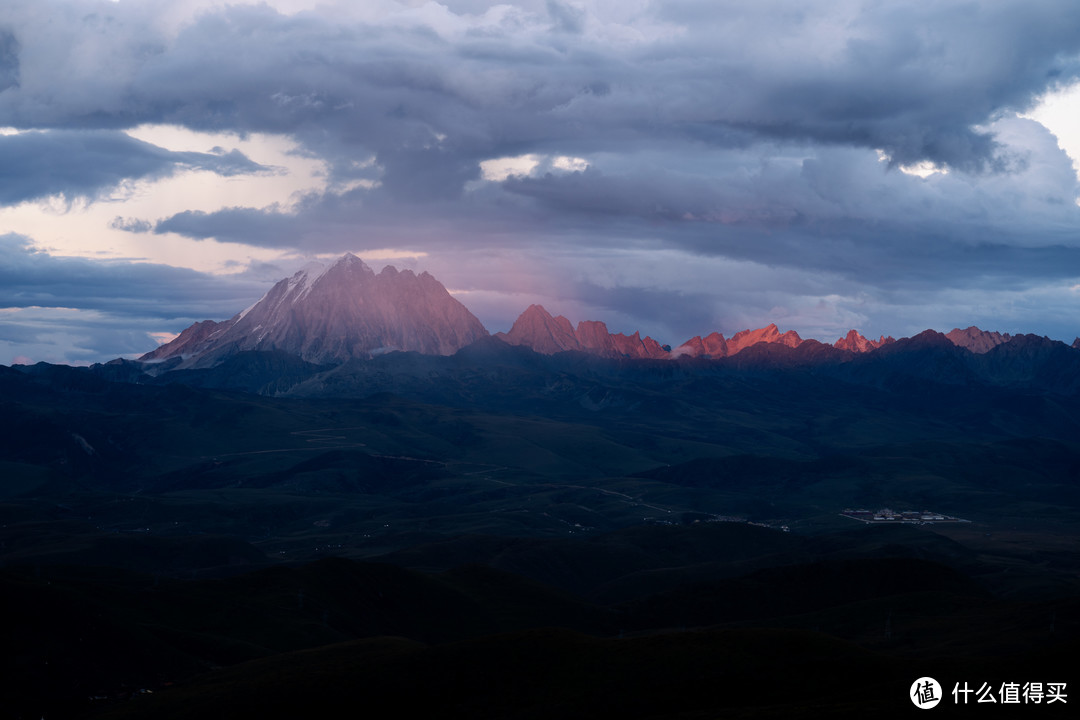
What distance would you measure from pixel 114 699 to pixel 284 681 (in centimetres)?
3786

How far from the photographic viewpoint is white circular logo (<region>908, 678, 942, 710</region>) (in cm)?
13348

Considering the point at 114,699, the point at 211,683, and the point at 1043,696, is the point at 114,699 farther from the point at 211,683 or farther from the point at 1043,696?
the point at 1043,696

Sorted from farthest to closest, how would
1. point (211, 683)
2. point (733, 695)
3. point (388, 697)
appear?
point (211, 683)
point (388, 697)
point (733, 695)

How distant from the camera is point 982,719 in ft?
421

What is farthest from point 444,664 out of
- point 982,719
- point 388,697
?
point 982,719

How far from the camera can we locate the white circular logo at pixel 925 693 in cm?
13348

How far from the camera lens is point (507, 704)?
17675 centimetres

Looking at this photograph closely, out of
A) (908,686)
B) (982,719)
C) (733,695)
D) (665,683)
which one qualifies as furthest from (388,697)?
(982,719)

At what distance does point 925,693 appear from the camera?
5541 inches

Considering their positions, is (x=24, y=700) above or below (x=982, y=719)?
below

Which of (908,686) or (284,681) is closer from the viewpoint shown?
(908,686)

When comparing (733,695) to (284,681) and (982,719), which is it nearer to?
(982,719)

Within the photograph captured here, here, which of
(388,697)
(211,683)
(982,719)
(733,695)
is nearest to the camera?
(982,719)

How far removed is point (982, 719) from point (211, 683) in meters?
131
